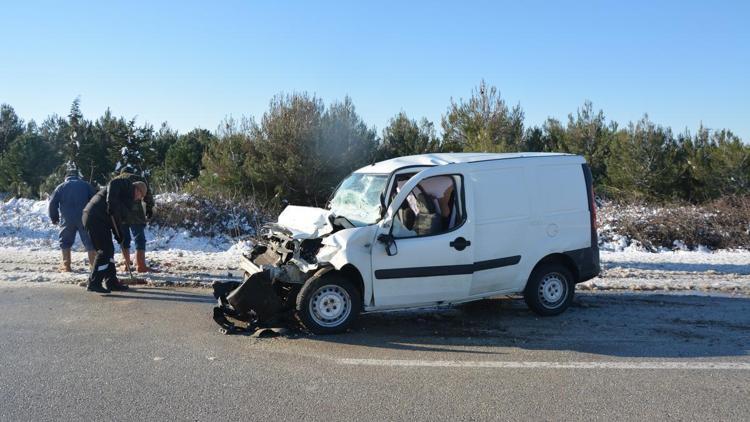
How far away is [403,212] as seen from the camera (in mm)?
6629

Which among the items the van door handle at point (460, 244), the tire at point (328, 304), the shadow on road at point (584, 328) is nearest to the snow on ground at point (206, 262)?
the shadow on road at point (584, 328)

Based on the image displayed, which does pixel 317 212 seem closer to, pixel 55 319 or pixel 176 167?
pixel 55 319

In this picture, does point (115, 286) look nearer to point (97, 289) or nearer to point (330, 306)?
point (97, 289)

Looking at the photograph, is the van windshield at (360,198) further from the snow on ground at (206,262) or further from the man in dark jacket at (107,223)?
the man in dark jacket at (107,223)

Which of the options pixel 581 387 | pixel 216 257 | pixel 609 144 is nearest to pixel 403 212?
pixel 581 387

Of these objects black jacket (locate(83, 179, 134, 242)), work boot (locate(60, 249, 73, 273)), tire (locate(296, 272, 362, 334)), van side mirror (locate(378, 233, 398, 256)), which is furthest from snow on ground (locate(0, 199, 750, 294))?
van side mirror (locate(378, 233, 398, 256))

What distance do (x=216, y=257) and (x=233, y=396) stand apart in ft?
24.0

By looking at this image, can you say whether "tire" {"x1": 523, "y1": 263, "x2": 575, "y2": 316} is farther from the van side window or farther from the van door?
the van side window

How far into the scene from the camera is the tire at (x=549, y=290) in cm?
727

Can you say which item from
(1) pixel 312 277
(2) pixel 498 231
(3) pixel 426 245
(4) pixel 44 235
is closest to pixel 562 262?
(2) pixel 498 231

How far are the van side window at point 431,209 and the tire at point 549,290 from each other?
4.32ft

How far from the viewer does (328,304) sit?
643cm

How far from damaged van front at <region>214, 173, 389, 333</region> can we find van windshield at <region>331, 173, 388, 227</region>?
0.03m

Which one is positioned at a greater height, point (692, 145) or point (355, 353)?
point (692, 145)
